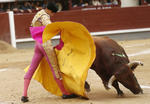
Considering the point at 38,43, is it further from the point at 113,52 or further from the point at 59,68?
the point at 113,52

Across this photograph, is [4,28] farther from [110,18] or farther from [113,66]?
[113,66]

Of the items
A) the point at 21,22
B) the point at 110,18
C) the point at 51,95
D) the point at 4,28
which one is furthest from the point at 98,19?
the point at 51,95

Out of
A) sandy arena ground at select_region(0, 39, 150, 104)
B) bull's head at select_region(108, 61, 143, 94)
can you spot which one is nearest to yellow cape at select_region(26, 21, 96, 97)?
sandy arena ground at select_region(0, 39, 150, 104)

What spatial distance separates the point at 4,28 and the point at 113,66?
281 inches

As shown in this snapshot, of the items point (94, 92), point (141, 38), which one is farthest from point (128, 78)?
point (141, 38)

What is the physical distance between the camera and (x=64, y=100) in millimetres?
4500

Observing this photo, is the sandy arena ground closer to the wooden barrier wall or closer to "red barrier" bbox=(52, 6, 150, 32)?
the wooden barrier wall

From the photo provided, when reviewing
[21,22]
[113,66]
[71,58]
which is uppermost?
[71,58]

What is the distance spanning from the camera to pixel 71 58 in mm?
4512

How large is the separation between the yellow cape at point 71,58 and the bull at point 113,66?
20 centimetres

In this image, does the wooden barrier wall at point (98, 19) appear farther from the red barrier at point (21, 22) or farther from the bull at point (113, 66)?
the bull at point (113, 66)

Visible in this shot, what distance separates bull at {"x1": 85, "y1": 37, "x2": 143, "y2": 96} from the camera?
14.6 ft

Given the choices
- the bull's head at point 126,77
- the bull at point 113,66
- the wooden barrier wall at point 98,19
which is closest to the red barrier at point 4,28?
the wooden barrier wall at point 98,19

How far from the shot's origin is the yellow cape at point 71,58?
4332 mm
